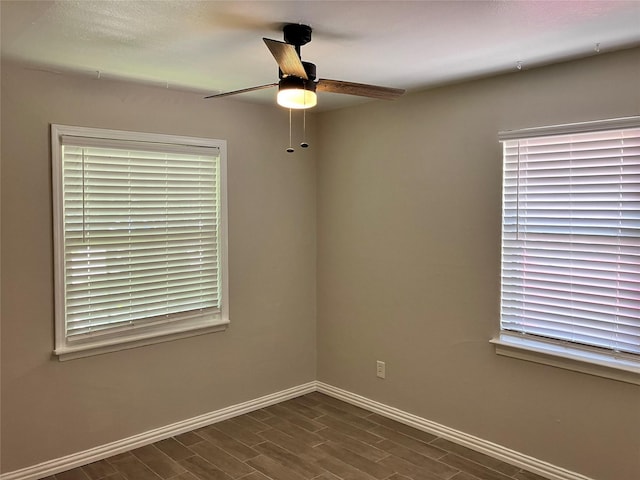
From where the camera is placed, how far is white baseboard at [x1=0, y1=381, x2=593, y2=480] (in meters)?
2.94

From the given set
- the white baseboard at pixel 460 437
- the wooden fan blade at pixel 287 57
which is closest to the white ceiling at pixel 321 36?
the wooden fan blade at pixel 287 57

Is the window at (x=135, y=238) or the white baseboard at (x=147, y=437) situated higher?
the window at (x=135, y=238)

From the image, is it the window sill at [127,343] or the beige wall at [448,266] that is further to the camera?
the window sill at [127,343]

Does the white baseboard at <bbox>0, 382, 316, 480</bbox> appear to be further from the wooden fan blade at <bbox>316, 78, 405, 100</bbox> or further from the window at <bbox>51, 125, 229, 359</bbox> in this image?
the wooden fan blade at <bbox>316, 78, 405, 100</bbox>

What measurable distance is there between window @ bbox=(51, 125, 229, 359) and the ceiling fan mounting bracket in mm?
1485

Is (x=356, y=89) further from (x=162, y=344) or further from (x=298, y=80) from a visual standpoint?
(x=162, y=344)

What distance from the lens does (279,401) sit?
412 centimetres

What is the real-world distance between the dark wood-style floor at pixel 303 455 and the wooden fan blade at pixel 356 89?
2.17m

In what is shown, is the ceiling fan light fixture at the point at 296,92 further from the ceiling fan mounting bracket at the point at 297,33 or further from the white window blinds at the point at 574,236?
the white window blinds at the point at 574,236

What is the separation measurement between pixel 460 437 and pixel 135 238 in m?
2.53

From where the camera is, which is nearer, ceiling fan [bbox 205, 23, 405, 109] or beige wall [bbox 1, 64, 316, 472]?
ceiling fan [bbox 205, 23, 405, 109]

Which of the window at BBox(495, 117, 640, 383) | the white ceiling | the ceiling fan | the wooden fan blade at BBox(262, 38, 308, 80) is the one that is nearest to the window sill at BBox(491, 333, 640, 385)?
the window at BBox(495, 117, 640, 383)

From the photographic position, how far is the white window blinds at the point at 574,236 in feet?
8.57

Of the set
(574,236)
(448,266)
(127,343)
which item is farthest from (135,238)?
(574,236)
